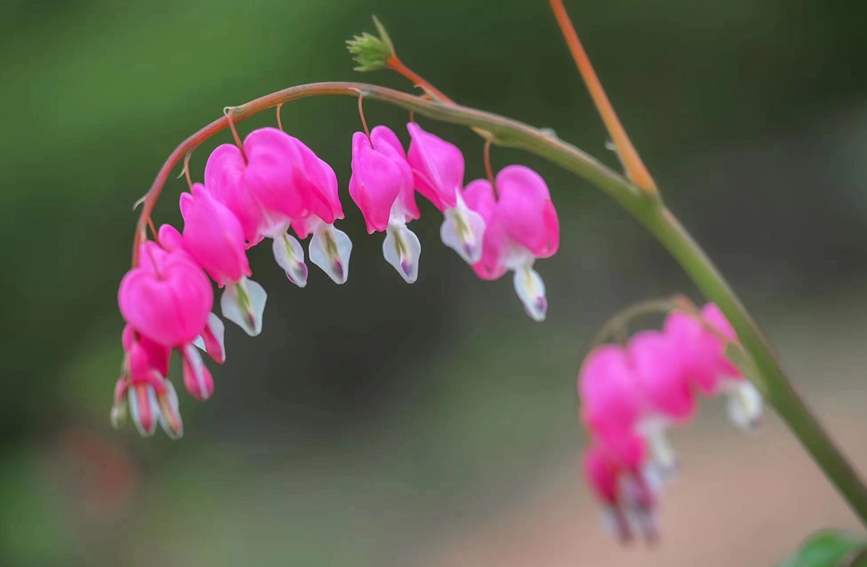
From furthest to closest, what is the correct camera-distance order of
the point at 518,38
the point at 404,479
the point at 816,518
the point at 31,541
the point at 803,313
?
the point at 803,313
the point at 518,38
the point at 404,479
the point at 31,541
the point at 816,518

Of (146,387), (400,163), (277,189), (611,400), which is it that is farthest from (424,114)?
(611,400)

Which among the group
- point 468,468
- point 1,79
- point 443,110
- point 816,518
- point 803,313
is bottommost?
point 816,518

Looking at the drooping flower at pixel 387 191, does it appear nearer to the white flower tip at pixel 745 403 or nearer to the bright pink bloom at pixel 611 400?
the bright pink bloom at pixel 611 400

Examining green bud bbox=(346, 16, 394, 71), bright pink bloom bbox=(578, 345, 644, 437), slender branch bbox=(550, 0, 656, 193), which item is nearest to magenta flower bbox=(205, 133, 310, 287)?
green bud bbox=(346, 16, 394, 71)

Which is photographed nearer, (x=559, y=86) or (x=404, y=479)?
(x=404, y=479)

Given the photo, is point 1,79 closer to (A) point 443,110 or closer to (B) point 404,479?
(B) point 404,479

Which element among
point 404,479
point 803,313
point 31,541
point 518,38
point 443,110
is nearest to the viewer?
point 443,110

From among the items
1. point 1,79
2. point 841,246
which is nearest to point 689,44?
point 841,246
